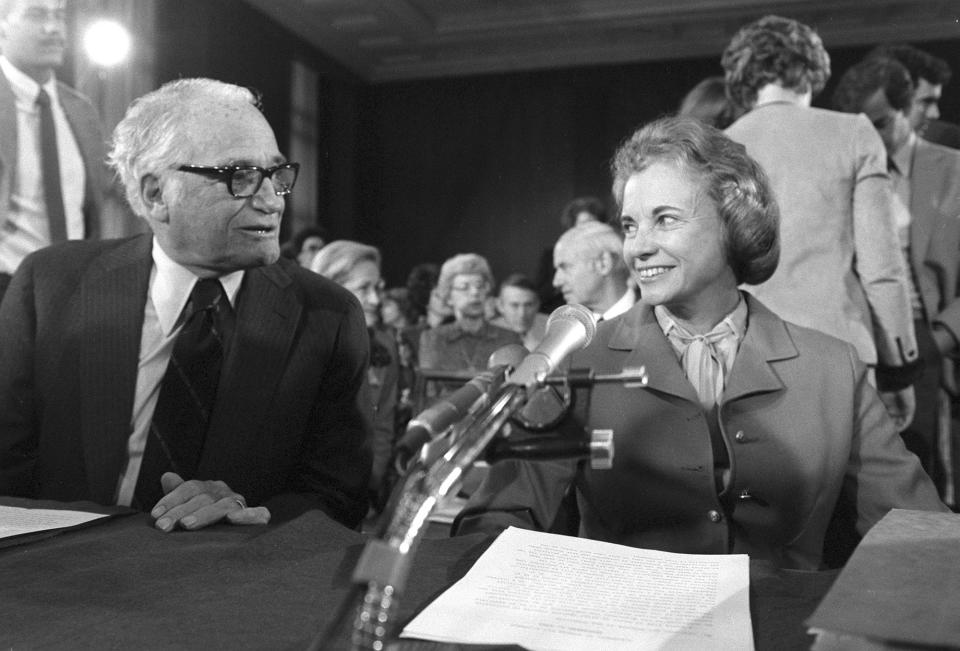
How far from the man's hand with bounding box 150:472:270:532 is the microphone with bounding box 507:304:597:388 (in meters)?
0.61

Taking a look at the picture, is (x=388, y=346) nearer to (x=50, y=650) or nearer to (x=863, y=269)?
(x=863, y=269)

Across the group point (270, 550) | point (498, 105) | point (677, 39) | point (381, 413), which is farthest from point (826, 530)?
point (498, 105)

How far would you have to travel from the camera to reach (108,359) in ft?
5.54

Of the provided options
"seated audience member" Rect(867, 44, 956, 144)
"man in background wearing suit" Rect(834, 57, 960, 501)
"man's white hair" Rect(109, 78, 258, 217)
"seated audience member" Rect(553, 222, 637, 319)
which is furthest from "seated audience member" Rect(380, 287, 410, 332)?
"man's white hair" Rect(109, 78, 258, 217)

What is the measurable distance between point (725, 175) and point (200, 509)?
3.28 ft

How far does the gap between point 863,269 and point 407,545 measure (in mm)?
2061

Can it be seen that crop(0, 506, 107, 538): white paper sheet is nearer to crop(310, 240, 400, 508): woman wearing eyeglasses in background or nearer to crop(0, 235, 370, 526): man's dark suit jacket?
crop(0, 235, 370, 526): man's dark suit jacket

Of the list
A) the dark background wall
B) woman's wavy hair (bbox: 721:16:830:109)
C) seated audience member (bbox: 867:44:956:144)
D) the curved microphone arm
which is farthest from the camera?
the dark background wall

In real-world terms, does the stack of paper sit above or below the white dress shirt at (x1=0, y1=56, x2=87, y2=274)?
below

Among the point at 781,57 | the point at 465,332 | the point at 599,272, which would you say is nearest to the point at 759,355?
the point at 781,57

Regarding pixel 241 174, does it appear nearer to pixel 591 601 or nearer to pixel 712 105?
pixel 591 601

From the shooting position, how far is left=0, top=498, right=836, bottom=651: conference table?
81 centimetres

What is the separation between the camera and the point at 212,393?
5.47 ft

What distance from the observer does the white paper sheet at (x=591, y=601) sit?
79 cm
